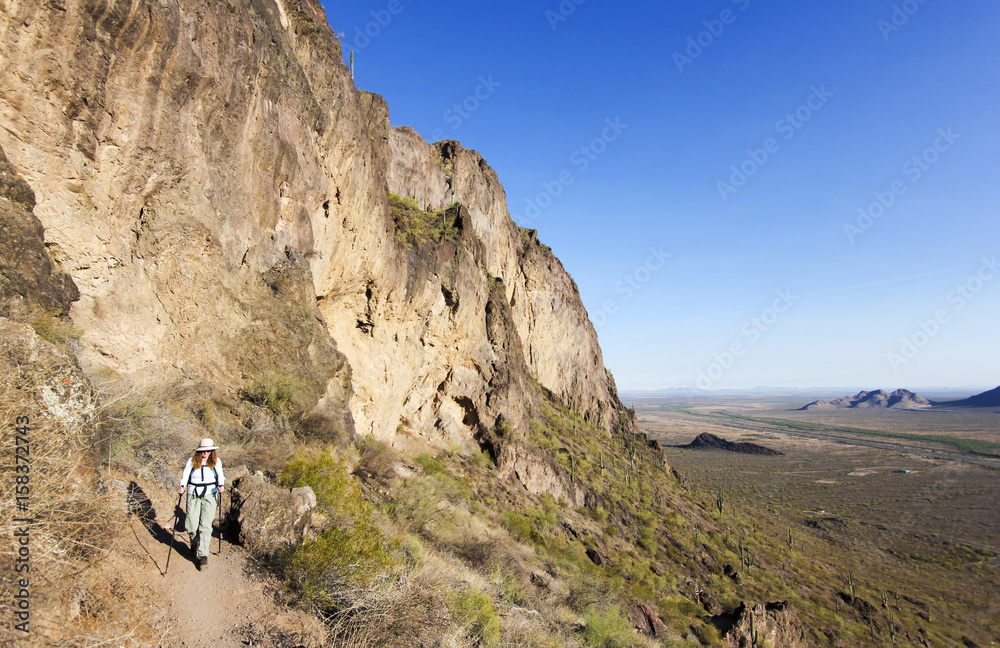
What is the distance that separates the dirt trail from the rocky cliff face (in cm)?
385

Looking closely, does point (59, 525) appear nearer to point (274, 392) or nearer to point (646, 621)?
point (274, 392)

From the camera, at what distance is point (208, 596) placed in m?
4.84

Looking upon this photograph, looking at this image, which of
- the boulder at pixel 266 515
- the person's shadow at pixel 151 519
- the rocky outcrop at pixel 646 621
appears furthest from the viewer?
the rocky outcrop at pixel 646 621

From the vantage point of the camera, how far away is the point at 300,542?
604 cm

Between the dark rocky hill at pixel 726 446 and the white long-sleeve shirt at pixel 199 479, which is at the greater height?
the white long-sleeve shirt at pixel 199 479

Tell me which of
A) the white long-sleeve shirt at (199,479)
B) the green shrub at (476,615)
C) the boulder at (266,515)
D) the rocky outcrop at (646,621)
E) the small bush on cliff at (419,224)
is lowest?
the rocky outcrop at (646,621)

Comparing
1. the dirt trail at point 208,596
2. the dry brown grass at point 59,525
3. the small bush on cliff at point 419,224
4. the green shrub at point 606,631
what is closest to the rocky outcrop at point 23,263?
the dry brown grass at point 59,525

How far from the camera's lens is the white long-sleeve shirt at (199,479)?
17.0 ft

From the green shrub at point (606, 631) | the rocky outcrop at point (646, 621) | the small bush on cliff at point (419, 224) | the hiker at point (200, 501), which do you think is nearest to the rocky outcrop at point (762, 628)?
the rocky outcrop at point (646, 621)

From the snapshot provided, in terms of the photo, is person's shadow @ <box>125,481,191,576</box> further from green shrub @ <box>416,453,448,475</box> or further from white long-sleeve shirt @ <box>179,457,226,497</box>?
green shrub @ <box>416,453,448,475</box>

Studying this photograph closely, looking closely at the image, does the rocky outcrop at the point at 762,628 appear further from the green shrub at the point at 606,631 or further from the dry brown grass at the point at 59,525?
the dry brown grass at the point at 59,525

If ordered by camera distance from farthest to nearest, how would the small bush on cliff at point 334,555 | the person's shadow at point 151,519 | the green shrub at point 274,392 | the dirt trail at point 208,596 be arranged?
1. the green shrub at point 274,392
2. the small bush on cliff at point 334,555
3. the person's shadow at point 151,519
4. the dirt trail at point 208,596

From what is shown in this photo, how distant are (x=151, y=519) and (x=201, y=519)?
0.86 meters

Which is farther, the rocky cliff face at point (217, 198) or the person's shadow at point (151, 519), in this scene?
the rocky cliff face at point (217, 198)
